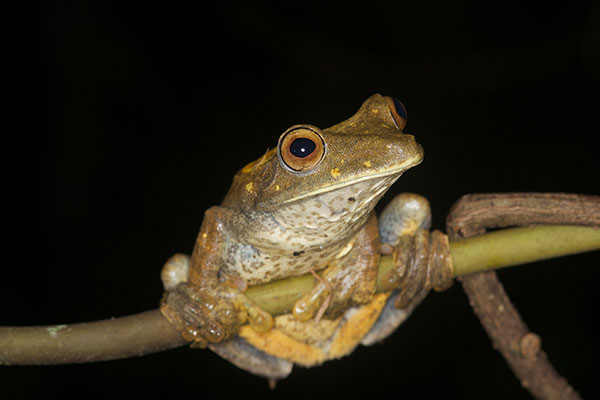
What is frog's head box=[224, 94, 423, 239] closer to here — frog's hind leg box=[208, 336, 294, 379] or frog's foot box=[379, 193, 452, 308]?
frog's foot box=[379, 193, 452, 308]

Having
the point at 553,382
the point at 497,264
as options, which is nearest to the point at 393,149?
the point at 497,264

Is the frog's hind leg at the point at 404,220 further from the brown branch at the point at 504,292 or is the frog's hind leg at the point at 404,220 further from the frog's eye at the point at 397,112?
the frog's eye at the point at 397,112

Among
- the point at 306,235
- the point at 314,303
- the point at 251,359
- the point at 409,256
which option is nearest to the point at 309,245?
the point at 306,235

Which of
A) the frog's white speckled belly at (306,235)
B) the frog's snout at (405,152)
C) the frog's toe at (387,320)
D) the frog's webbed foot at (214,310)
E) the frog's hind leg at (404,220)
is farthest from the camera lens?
the frog's toe at (387,320)

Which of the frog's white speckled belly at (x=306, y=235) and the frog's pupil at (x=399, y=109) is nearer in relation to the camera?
the frog's white speckled belly at (x=306, y=235)

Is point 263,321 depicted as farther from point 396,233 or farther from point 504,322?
point 504,322

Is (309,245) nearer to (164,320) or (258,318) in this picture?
(258,318)

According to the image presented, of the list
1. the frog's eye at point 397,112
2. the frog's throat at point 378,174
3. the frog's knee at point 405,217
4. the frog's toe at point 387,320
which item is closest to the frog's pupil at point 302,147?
the frog's throat at point 378,174
